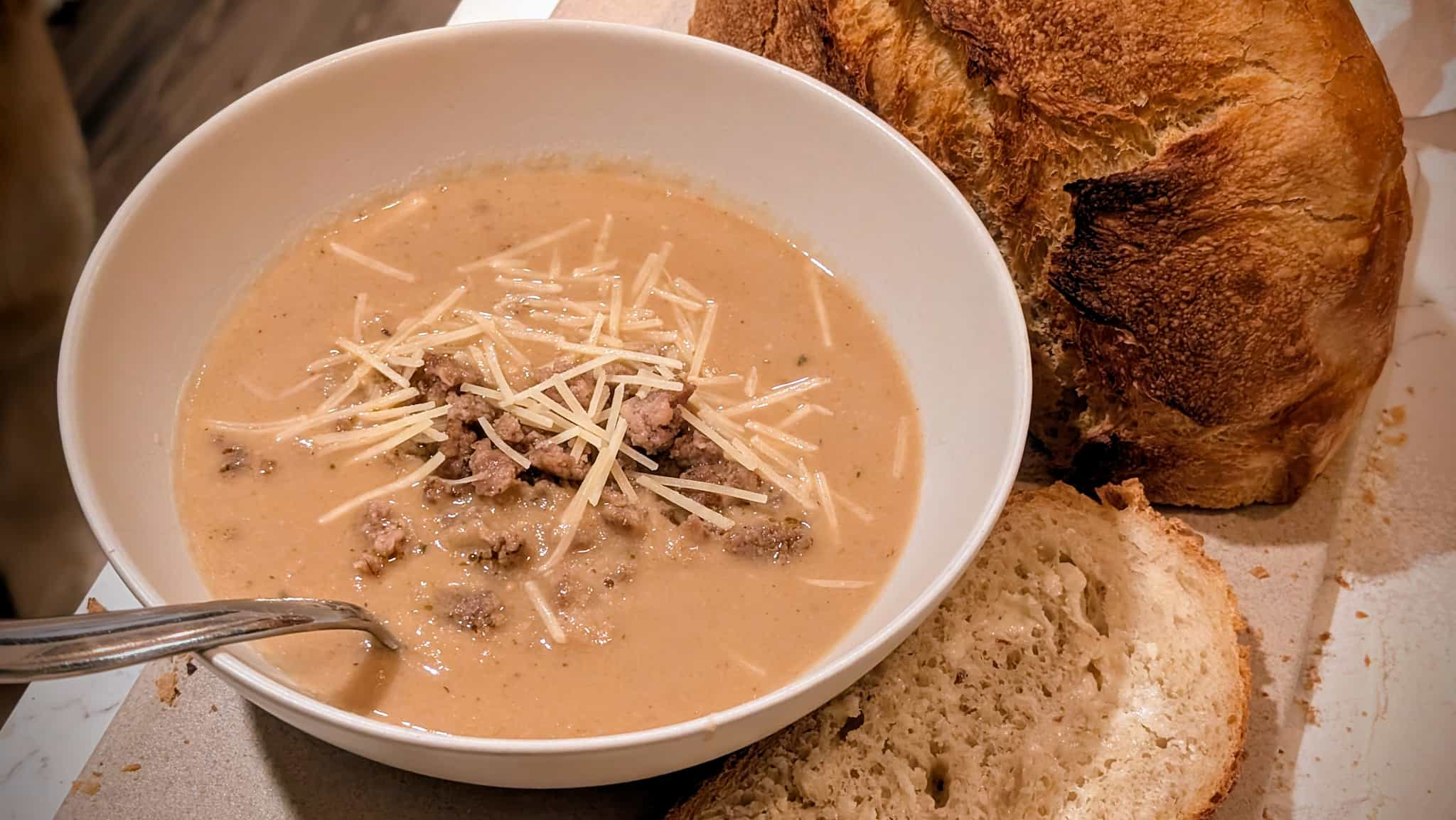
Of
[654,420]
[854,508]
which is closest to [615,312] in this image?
[654,420]

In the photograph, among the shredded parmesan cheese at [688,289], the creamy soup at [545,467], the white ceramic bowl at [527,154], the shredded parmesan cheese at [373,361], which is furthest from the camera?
the shredded parmesan cheese at [688,289]

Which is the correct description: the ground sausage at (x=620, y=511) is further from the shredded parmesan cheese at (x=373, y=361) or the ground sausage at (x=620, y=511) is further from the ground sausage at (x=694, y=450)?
the shredded parmesan cheese at (x=373, y=361)

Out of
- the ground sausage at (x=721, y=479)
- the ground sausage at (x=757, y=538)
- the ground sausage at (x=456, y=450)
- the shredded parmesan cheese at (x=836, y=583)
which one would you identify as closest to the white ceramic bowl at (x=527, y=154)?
the shredded parmesan cheese at (x=836, y=583)

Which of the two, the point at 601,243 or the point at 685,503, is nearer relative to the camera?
the point at 685,503

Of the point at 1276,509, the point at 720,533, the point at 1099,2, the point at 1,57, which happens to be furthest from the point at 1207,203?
the point at 1,57

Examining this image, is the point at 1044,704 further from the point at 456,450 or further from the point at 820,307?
the point at 456,450

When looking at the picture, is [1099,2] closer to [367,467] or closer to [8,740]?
[367,467]

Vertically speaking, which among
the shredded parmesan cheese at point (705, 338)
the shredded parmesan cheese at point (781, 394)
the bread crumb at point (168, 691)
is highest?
the shredded parmesan cheese at point (705, 338)
